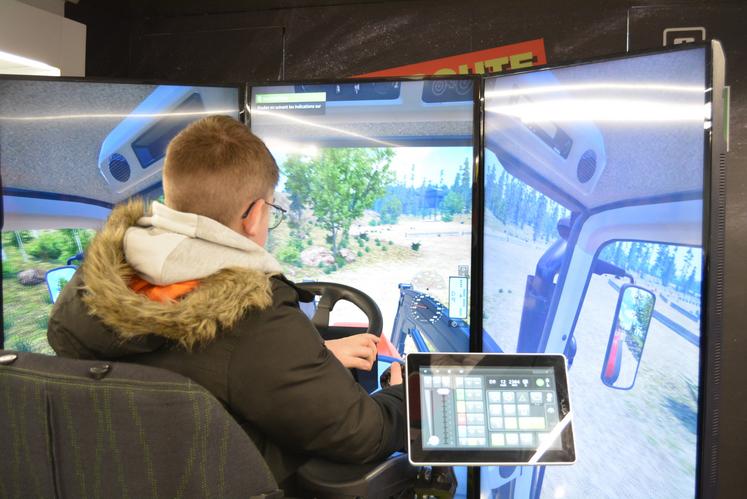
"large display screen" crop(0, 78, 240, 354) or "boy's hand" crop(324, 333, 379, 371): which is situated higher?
"large display screen" crop(0, 78, 240, 354)

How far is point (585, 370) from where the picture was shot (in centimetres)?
216

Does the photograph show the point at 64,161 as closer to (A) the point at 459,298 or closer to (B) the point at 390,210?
(B) the point at 390,210

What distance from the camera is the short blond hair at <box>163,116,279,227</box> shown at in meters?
1.31

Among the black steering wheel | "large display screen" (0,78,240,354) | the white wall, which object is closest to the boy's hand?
the black steering wheel

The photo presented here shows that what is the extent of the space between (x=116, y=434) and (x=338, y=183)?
5.99ft

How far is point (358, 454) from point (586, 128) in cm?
146

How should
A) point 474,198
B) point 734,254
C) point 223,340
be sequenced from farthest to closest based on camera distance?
1. point 734,254
2. point 474,198
3. point 223,340

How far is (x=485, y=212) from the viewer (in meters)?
2.52

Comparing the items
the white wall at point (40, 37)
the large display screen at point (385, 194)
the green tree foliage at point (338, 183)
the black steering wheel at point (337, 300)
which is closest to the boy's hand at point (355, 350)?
the black steering wheel at point (337, 300)

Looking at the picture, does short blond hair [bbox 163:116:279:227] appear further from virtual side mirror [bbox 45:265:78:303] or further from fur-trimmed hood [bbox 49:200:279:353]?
virtual side mirror [bbox 45:265:78:303]

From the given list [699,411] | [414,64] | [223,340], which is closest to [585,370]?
[699,411]

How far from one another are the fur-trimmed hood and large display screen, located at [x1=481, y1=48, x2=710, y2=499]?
4.22ft

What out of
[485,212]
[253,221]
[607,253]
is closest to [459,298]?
[485,212]

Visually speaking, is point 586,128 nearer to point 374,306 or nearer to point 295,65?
point 374,306
